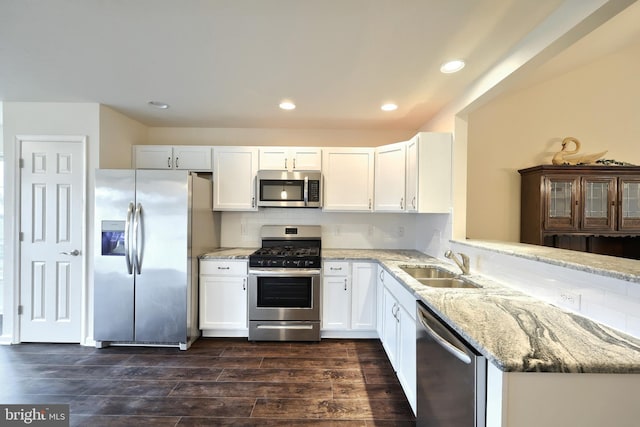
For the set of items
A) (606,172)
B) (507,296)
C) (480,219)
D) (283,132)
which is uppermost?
(283,132)

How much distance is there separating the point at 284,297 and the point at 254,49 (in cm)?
230

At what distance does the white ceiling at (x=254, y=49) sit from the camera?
4.74 feet

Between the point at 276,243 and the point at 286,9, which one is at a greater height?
the point at 286,9

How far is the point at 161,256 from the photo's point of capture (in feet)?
8.75

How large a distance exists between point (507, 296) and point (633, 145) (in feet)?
11.5

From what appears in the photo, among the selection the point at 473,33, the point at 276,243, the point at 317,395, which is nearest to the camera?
the point at 473,33

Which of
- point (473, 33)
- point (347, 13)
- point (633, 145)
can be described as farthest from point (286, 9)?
point (633, 145)

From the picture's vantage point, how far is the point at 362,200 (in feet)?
10.5

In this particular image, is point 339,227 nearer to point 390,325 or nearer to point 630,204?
point 390,325

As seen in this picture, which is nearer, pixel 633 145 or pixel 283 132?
pixel 633 145

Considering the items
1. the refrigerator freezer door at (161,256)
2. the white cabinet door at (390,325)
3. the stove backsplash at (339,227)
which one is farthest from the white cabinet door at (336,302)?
the refrigerator freezer door at (161,256)

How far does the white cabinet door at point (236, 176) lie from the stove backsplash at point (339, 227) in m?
0.33

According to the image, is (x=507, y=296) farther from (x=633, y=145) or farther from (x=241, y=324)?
(x=633, y=145)

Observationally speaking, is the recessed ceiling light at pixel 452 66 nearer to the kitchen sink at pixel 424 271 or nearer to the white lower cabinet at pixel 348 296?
the kitchen sink at pixel 424 271
